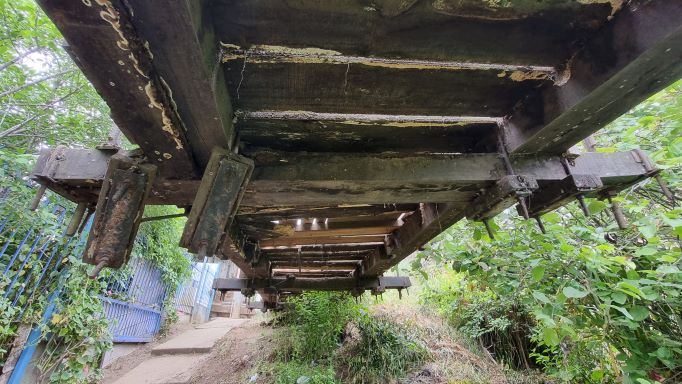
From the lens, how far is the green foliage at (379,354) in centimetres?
512

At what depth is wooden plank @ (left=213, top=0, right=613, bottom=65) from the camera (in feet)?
3.53

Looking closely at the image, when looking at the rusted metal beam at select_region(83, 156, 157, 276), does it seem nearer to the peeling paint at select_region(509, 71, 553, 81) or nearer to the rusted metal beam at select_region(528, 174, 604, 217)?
the peeling paint at select_region(509, 71, 553, 81)

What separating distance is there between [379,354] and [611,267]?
13.6ft

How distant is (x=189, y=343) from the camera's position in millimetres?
8180

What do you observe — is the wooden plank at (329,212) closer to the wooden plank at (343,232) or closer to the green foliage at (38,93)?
the wooden plank at (343,232)

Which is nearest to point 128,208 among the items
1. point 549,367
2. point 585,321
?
point 585,321

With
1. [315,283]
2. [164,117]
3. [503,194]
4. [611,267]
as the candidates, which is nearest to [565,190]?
[503,194]

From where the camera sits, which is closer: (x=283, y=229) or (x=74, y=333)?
(x=283, y=229)

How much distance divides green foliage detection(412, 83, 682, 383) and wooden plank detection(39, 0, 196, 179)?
229 cm

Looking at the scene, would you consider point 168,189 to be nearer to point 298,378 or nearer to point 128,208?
point 128,208

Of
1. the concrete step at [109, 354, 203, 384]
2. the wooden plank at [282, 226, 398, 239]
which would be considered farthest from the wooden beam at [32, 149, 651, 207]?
the concrete step at [109, 354, 203, 384]

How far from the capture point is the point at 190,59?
3.28 feet

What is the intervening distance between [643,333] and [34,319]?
7029mm

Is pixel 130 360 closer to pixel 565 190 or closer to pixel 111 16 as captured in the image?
pixel 111 16
